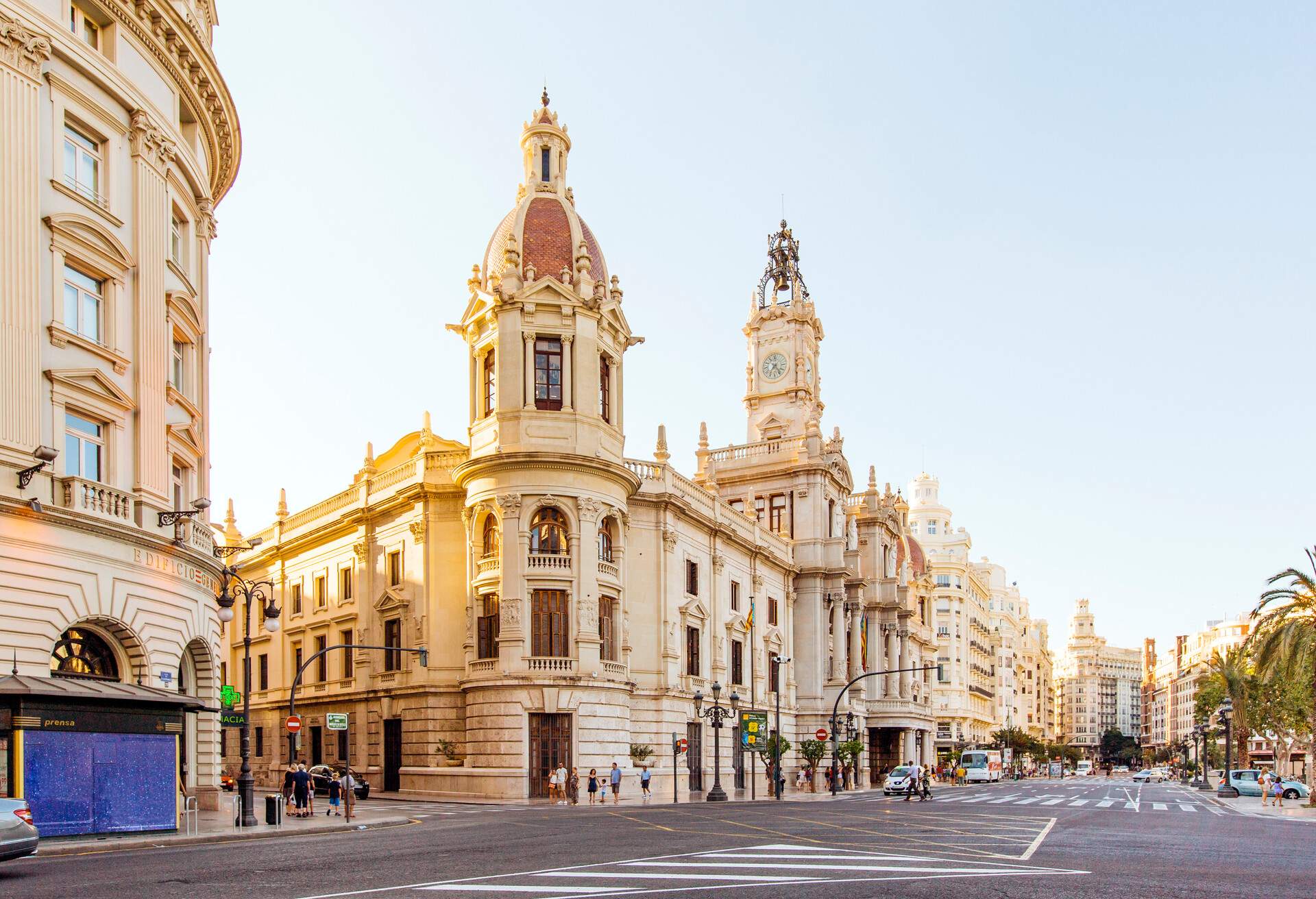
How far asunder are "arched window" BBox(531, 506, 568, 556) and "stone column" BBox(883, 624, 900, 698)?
135 ft

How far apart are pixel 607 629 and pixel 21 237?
2945 cm

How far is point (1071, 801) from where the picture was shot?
5872cm

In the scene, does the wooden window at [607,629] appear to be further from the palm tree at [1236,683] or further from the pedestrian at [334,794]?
the palm tree at [1236,683]

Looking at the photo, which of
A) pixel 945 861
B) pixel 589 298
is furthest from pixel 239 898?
pixel 589 298

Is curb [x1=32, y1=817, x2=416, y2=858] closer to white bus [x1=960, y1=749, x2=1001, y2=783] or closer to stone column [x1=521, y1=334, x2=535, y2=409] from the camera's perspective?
stone column [x1=521, y1=334, x2=535, y2=409]

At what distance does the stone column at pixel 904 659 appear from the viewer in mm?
87250

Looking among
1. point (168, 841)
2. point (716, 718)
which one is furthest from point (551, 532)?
point (168, 841)

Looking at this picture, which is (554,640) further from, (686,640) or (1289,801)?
(1289,801)

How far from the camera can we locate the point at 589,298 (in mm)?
50906

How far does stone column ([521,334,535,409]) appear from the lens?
49.5 m

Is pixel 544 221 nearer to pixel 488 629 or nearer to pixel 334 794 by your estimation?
pixel 488 629

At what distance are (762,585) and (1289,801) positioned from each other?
28822mm

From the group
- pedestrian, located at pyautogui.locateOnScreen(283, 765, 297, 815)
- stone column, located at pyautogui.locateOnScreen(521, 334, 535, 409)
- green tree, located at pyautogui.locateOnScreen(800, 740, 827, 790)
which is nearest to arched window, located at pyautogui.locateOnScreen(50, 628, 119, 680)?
pedestrian, located at pyautogui.locateOnScreen(283, 765, 297, 815)

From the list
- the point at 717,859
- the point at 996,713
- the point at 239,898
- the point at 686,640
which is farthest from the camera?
the point at 996,713
